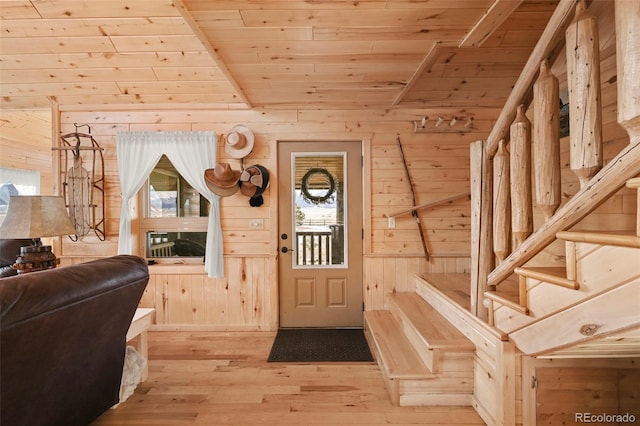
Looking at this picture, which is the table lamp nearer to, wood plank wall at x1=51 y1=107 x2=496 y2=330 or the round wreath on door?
wood plank wall at x1=51 y1=107 x2=496 y2=330

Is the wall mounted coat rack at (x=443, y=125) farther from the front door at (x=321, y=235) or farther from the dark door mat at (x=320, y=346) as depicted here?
the dark door mat at (x=320, y=346)

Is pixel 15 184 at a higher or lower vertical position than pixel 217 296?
higher

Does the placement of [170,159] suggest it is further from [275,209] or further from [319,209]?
[319,209]

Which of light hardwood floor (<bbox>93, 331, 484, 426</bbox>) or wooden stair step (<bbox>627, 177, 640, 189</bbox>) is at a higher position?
wooden stair step (<bbox>627, 177, 640, 189</bbox>)

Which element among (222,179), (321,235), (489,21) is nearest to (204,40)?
(222,179)

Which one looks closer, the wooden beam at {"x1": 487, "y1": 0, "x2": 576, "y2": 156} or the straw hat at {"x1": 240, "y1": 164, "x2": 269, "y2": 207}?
the wooden beam at {"x1": 487, "y1": 0, "x2": 576, "y2": 156}

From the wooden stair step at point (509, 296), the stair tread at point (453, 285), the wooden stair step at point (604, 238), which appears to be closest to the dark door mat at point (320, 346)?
the stair tread at point (453, 285)

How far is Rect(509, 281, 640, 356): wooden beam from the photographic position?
3.21ft

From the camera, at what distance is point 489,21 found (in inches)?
75.3

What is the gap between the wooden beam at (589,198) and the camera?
3.01ft

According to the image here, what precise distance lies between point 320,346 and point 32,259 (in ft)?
7.44

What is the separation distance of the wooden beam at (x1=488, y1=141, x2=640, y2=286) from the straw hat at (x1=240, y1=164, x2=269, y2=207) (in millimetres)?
2296

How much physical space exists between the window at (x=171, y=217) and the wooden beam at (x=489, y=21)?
2.88 metres

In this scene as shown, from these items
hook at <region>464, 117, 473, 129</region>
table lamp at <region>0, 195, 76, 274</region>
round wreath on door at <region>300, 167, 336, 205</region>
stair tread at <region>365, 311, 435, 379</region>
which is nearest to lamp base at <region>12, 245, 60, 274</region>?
table lamp at <region>0, 195, 76, 274</region>
